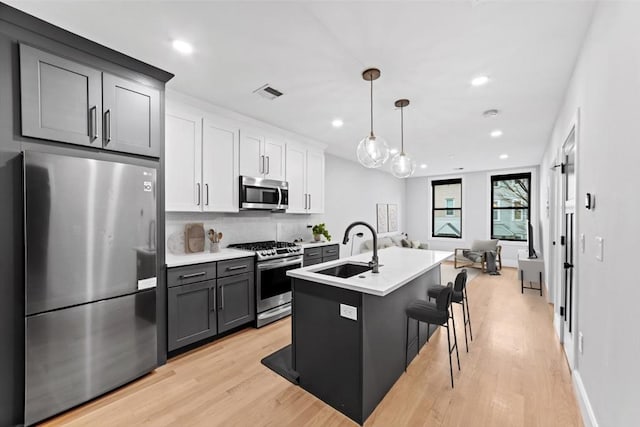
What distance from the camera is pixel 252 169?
3.69 meters

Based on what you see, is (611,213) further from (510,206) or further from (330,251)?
(510,206)

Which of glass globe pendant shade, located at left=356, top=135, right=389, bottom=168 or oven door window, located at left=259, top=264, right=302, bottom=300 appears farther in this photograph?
oven door window, located at left=259, top=264, right=302, bottom=300

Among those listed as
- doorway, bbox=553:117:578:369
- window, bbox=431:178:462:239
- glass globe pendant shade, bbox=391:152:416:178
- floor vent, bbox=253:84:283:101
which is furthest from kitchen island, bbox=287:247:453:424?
window, bbox=431:178:462:239

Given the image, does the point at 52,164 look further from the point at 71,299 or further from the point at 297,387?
the point at 297,387

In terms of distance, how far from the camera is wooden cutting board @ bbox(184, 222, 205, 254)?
3.26 m

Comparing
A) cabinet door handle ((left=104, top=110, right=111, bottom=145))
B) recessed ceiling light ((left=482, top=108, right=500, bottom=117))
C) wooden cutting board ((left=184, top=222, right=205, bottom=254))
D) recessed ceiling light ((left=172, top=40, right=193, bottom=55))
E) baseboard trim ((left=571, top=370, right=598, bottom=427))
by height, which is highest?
recessed ceiling light ((left=172, top=40, right=193, bottom=55))

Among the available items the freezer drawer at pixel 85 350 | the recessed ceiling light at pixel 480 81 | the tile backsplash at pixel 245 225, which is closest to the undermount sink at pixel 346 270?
the freezer drawer at pixel 85 350

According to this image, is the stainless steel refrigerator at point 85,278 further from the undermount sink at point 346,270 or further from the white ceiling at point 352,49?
the undermount sink at point 346,270

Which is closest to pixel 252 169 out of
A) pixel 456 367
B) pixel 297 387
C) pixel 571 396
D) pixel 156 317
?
pixel 156 317

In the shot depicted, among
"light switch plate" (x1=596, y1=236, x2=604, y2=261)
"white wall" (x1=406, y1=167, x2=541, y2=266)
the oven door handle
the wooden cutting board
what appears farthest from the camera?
"white wall" (x1=406, y1=167, x2=541, y2=266)

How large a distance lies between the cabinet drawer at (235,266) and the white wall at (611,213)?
2984 millimetres

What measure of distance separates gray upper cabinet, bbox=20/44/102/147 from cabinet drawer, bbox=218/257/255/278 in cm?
156

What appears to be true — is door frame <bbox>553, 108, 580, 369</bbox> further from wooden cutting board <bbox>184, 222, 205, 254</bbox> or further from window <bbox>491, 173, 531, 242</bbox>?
window <bbox>491, 173, 531, 242</bbox>

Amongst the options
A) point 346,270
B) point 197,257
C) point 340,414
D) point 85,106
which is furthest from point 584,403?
point 85,106
